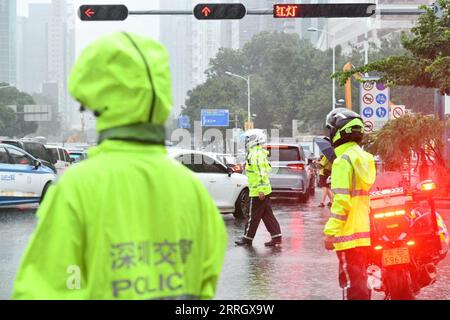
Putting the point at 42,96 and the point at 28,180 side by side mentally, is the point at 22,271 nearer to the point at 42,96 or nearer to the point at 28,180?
the point at 28,180

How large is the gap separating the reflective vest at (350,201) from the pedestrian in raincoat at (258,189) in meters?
6.75

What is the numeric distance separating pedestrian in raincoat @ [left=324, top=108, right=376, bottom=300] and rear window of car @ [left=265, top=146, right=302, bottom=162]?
59.5ft

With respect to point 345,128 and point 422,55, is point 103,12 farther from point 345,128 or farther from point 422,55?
point 345,128

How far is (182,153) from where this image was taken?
1767 centimetres

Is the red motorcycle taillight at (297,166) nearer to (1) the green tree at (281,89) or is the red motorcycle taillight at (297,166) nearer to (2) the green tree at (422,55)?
(2) the green tree at (422,55)

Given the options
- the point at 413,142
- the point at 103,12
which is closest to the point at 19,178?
the point at 103,12

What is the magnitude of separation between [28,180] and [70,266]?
1758cm

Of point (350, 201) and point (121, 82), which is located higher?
point (121, 82)

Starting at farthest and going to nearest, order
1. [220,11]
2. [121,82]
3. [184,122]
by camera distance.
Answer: [184,122], [220,11], [121,82]

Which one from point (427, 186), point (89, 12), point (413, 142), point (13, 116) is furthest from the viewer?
point (13, 116)

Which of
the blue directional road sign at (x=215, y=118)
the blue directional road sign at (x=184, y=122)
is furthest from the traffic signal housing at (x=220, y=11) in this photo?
the blue directional road sign at (x=184, y=122)

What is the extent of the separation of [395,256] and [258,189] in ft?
20.4

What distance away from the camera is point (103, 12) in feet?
73.5
